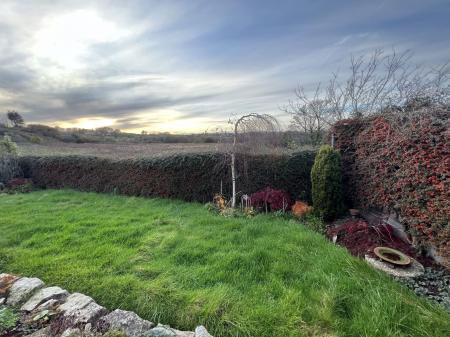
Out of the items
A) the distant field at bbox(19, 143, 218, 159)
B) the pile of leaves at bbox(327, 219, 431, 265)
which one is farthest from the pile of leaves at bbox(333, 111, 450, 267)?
the distant field at bbox(19, 143, 218, 159)

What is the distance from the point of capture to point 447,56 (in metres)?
5.86

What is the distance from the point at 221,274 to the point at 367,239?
2399mm

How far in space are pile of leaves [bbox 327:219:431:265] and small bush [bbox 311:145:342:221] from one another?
2.54 ft

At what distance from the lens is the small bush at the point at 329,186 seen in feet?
16.5

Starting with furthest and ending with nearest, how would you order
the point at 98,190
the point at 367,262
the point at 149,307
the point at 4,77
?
1. the point at 98,190
2. the point at 4,77
3. the point at 367,262
4. the point at 149,307

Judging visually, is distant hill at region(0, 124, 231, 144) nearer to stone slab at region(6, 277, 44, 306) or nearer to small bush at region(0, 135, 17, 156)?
small bush at region(0, 135, 17, 156)

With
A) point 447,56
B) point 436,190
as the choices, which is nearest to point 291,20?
point 447,56

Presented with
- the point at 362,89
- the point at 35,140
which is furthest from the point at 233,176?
the point at 35,140

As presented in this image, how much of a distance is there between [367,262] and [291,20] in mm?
5134

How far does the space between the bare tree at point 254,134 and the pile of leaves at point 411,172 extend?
1.82m

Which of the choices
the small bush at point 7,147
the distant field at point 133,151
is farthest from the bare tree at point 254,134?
the small bush at point 7,147

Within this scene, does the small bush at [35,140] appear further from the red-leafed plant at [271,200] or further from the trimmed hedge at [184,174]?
the red-leafed plant at [271,200]

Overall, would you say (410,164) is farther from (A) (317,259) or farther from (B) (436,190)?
(A) (317,259)

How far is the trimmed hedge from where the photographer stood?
20.5ft
